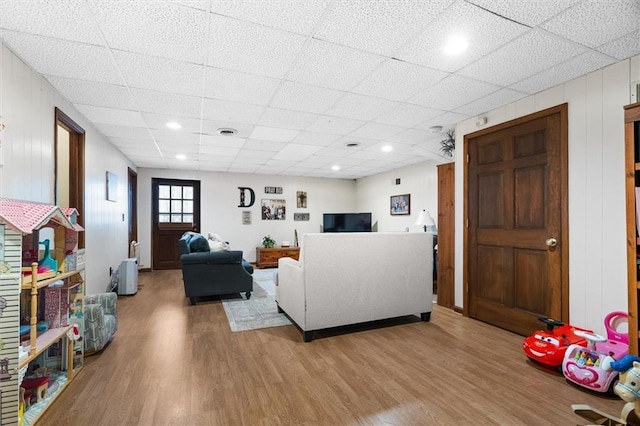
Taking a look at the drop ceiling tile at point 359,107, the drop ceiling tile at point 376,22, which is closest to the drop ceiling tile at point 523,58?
the drop ceiling tile at point 376,22

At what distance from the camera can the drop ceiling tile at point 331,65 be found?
7.36 feet

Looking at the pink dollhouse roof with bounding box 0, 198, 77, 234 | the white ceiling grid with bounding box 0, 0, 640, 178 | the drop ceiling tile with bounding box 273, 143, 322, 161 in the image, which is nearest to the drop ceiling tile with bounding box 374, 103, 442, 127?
the white ceiling grid with bounding box 0, 0, 640, 178

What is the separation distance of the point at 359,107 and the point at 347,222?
16.6 ft

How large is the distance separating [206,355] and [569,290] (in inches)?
128

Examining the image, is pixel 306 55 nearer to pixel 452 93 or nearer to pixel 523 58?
pixel 452 93

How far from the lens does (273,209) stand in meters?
8.18

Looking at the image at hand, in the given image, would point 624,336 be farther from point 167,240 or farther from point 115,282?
point 167,240

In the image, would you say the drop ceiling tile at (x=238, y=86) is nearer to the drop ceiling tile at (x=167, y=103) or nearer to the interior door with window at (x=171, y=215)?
the drop ceiling tile at (x=167, y=103)

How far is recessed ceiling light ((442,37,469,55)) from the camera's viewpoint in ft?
6.93

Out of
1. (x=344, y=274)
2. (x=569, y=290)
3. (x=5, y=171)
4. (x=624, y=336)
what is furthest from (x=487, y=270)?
(x=5, y=171)

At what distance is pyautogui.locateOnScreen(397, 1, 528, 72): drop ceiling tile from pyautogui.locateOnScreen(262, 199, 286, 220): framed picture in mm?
6162

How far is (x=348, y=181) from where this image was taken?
358 inches

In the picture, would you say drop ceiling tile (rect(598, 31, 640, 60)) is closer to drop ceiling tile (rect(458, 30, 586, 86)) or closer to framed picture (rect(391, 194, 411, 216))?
drop ceiling tile (rect(458, 30, 586, 86))

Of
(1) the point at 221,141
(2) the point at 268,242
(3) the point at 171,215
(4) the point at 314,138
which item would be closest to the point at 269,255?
(2) the point at 268,242
